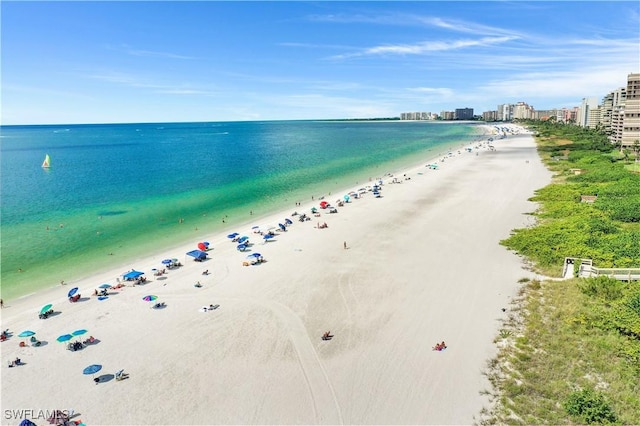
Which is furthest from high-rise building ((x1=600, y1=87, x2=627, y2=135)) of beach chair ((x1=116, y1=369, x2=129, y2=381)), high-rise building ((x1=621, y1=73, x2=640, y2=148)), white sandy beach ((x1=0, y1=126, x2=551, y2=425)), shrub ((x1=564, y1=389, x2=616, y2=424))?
beach chair ((x1=116, y1=369, x2=129, y2=381))

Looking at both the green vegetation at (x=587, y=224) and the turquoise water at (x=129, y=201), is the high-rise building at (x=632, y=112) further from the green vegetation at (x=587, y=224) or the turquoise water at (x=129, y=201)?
the turquoise water at (x=129, y=201)

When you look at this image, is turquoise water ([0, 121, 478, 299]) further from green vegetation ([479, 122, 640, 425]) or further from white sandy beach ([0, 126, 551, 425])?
green vegetation ([479, 122, 640, 425])

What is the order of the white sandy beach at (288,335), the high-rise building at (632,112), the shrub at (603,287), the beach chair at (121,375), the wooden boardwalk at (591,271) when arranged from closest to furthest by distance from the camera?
the white sandy beach at (288,335) < the beach chair at (121,375) < the shrub at (603,287) < the wooden boardwalk at (591,271) < the high-rise building at (632,112)

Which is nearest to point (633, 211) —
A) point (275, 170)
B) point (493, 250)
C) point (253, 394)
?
point (493, 250)

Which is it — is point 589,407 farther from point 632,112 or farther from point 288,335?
point 632,112

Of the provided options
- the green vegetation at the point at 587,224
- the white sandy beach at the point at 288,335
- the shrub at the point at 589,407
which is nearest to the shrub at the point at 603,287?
the green vegetation at the point at 587,224
